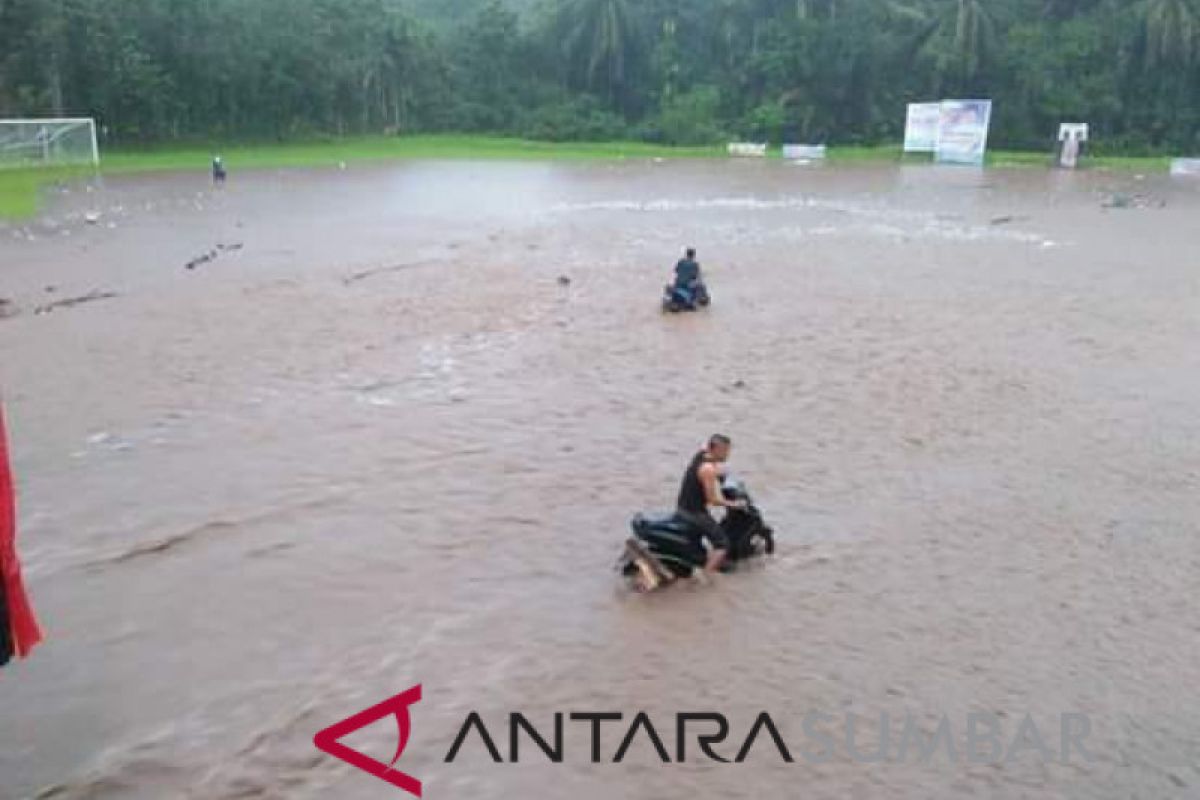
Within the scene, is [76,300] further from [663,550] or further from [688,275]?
[663,550]

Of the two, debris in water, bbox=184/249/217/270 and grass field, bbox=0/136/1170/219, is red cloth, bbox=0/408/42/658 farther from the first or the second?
grass field, bbox=0/136/1170/219

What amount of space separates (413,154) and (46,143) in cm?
2126

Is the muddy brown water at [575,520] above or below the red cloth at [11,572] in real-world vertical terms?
below

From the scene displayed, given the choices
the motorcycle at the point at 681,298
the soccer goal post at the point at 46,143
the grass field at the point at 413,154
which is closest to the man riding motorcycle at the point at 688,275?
the motorcycle at the point at 681,298

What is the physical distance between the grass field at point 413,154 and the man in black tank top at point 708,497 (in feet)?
137

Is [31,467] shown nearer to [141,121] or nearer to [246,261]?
[246,261]

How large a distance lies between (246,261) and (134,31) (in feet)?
137

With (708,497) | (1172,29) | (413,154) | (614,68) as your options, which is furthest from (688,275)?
(614,68)

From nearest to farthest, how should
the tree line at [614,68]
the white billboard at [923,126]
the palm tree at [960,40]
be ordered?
1. the tree line at [614,68]
2. the white billboard at [923,126]
3. the palm tree at [960,40]

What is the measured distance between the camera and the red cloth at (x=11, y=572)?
497 centimetres

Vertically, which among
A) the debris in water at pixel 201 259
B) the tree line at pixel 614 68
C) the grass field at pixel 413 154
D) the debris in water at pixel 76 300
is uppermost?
the tree line at pixel 614 68

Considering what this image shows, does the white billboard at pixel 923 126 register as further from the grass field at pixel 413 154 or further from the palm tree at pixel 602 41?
the palm tree at pixel 602 41

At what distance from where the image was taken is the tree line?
189 feet

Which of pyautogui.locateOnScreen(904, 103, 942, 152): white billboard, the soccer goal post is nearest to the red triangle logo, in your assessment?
the soccer goal post
